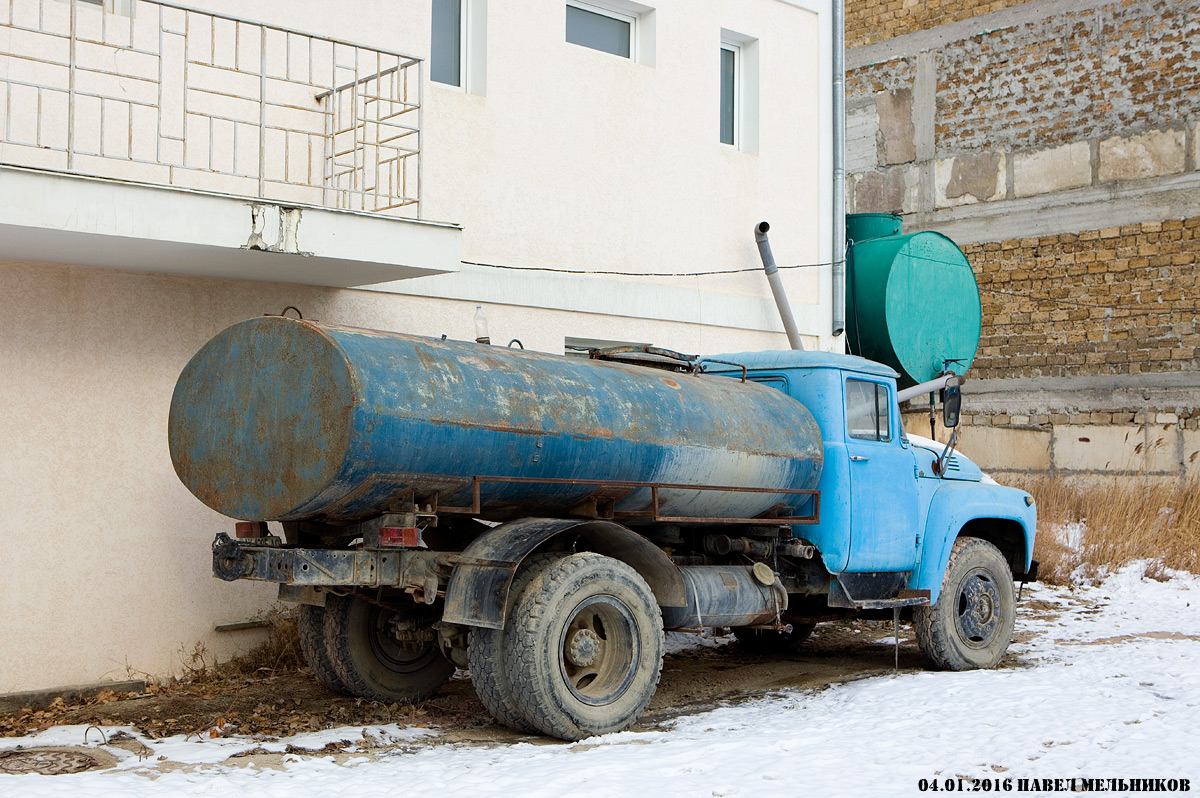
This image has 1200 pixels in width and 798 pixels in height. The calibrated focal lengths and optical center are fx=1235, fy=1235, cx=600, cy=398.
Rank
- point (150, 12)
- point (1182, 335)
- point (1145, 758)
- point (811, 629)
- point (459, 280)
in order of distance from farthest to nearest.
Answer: point (1182, 335)
point (811, 629)
point (459, 280)
point (150, 12)
point (1145, 758)

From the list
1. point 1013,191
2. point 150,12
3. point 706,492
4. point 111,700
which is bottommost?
point 111,700

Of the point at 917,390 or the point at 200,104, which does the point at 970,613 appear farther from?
the point at 200,104

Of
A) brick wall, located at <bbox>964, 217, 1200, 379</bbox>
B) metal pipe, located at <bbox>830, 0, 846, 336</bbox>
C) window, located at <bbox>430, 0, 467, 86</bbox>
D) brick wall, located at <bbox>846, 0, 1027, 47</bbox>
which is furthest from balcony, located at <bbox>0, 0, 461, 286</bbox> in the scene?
brick wall, located at <bbox>846, 0, 1027, 47</bbox>

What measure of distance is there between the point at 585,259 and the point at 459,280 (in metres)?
1.44

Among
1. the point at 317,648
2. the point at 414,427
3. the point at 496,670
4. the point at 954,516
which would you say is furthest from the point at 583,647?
the point at 954,516

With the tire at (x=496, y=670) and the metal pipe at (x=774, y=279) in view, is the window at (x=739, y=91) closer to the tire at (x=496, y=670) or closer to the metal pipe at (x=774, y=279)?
the metal pipe at (x=774, y=279)

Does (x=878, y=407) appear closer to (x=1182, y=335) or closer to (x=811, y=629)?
(x=811, y=629)

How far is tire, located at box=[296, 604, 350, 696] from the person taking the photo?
7.60 m

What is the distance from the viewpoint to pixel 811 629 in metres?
10.5

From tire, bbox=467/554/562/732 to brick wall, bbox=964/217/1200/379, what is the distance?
13.2 metres

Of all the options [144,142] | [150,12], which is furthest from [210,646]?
[150,12]

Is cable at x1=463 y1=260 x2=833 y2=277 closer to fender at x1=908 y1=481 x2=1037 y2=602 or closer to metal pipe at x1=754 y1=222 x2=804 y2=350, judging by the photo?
metal pipe at x1=754 y1=222 x2=804 y2=350

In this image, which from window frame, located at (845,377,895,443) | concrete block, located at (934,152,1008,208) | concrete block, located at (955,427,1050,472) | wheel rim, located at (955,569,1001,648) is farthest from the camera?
concrete block, located at (934,152,1008,208)

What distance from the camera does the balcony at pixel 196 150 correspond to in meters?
7.02
